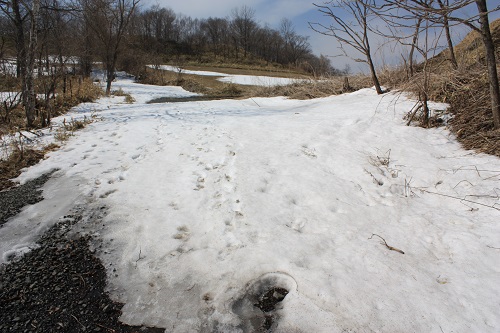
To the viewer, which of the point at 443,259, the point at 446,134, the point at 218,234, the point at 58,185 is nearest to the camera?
the point at 443,259

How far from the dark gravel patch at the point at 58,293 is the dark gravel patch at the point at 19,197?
67 centimetres

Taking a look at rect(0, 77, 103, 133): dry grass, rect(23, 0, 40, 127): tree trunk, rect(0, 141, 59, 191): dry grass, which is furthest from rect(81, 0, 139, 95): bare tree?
rect(0, 141, 59, 191): dry grass

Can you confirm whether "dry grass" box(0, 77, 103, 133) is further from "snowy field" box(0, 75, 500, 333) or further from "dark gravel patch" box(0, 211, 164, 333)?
"dark gravel patch" box(0, 211, 164, 333)

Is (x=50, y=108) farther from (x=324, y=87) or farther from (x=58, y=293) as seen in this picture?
(x=324, y=87)

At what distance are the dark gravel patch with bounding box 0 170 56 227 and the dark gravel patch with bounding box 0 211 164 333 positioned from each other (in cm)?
67

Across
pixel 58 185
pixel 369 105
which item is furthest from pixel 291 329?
pixel 369 105

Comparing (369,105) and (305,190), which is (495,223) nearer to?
(305,190)

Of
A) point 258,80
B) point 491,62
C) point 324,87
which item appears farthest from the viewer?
point 258,80

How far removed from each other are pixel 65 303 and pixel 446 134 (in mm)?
4230

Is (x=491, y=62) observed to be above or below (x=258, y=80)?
below

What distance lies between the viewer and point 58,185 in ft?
10.1

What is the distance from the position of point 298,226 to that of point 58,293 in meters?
1.74

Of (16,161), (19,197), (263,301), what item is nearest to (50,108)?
(16,161)

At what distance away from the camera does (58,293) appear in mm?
1731
